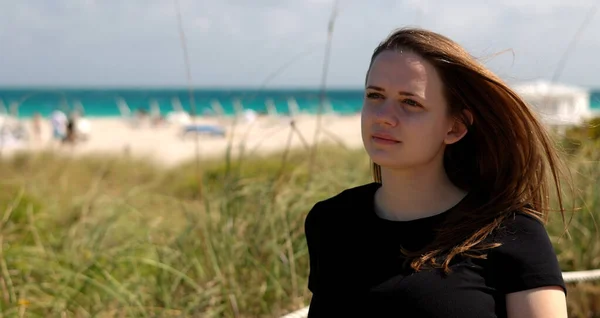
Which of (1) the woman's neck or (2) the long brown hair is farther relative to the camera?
(1) the woman's neck

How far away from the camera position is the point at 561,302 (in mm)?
1695

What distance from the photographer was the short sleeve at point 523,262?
5.49 ft

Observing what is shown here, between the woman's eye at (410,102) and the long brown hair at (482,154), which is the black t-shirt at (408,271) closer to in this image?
the long brown hair at (482,154)

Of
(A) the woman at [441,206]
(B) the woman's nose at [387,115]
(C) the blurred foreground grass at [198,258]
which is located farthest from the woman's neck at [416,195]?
(C) the blurred foreground grass at [198,258]

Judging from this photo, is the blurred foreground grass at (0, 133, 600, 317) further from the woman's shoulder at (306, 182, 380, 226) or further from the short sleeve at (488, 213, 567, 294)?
the short sleeve at (488, 213, 567, 294)

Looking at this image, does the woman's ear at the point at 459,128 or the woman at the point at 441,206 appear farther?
the woman's ear at the point at 459,128

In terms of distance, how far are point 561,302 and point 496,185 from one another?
13.0 inches

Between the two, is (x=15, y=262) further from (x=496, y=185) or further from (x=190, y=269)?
(x=496, y=185)

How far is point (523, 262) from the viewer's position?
1681 mm

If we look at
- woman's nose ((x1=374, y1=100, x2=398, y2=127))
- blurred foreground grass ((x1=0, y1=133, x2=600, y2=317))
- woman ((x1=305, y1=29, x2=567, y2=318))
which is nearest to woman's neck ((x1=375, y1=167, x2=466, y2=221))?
woman ((x1=305, y1=29, x2=567, y2=318))

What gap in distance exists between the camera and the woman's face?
180 centimetres

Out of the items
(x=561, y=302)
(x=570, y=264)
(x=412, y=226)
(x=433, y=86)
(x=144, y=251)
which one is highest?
(x=433, y=86)

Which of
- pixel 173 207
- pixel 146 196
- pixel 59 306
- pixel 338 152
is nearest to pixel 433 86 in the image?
pixel 59 306

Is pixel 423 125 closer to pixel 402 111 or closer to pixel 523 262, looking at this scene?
pixel 402 111
